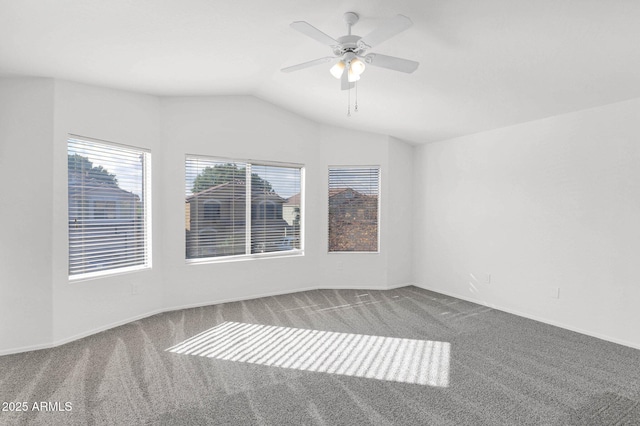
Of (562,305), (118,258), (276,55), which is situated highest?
(276,55)

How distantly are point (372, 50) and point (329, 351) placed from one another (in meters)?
2.79

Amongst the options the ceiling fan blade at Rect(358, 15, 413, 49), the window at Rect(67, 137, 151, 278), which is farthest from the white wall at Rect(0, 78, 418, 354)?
the ceiling fan blade at Rect(358, 15, 413, 49)

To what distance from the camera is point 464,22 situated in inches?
94.3

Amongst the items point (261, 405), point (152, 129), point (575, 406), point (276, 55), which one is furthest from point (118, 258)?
point (575, 406)

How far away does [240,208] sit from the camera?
15.6ft

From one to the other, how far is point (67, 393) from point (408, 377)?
Answer: 2.49 metres

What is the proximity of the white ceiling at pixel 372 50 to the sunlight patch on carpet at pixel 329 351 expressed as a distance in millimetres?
2601

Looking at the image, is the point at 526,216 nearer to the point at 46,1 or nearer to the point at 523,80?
the point at 523,80

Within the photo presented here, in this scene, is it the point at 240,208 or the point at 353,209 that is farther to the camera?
the point at 353,209

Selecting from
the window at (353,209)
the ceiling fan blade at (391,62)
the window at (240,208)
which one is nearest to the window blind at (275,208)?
the window at (240,208)

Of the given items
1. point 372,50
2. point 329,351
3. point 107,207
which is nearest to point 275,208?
point 107,207

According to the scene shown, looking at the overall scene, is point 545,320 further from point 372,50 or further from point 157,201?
point 157,201

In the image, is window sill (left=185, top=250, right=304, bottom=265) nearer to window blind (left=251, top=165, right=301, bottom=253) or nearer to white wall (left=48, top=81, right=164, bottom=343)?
window blind (left=251, top=165, right=301, bottom=253)

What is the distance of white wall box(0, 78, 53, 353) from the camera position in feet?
9.93
